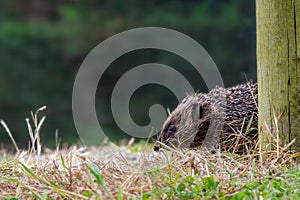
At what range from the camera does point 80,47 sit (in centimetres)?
1184

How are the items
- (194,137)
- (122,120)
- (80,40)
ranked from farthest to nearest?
(80,40) → (122,120) → (194,137)

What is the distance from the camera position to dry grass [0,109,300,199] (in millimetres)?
1902

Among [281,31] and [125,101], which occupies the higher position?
[281,31]

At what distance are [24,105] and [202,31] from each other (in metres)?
3.51

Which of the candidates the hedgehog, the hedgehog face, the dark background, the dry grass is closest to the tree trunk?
the dry grass

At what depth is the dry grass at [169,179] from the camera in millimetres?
1902

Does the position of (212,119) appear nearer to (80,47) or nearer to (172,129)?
(172,129)

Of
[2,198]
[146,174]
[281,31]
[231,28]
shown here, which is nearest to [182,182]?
[146,174]

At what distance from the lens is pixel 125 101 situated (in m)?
8.21

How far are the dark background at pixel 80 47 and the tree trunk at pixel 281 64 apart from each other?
5.38 metres

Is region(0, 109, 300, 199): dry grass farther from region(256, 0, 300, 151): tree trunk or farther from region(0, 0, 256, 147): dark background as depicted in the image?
region(0, 0, 256, 147): dark background

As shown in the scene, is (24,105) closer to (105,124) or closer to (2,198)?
(105,124)

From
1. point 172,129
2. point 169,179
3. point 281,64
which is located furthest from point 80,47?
point 169,179

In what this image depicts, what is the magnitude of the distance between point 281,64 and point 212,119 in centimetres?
60
